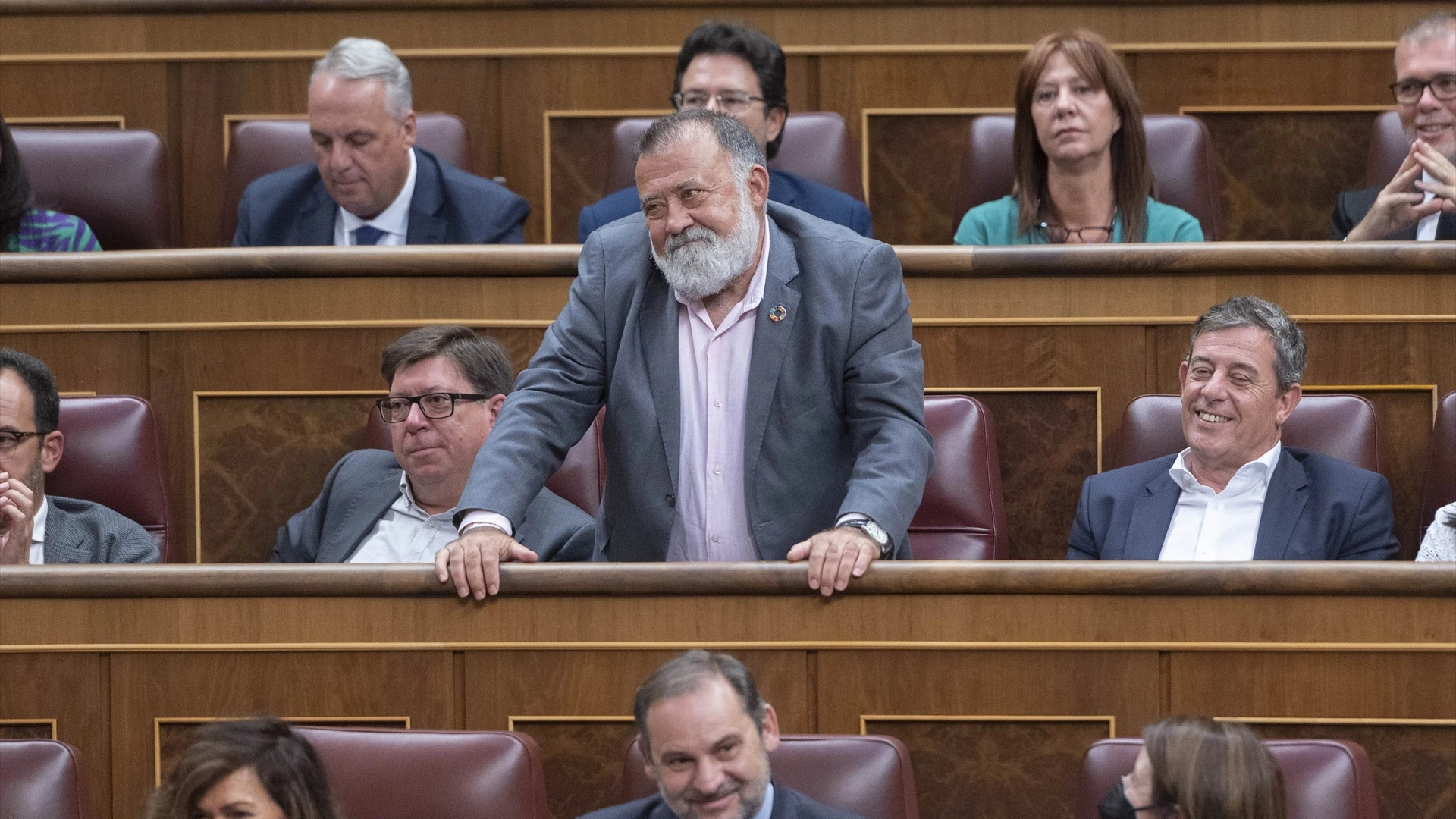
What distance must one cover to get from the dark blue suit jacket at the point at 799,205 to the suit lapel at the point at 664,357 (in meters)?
0.40

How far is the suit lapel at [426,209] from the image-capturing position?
1.80m

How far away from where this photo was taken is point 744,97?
175 centimetres

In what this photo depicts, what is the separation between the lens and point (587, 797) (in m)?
1.19

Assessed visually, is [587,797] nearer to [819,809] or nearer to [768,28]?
[819,809]

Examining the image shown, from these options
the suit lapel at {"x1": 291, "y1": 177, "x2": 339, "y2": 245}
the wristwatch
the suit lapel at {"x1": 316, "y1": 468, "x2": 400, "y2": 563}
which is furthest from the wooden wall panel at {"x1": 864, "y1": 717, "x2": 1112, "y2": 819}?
the suit lapel at {"x1": 291, "y1": 177, "x2": 339, "y2": 245}

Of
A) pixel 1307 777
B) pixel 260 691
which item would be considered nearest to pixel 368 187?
pixel 260 691

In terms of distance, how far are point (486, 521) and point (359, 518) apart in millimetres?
278

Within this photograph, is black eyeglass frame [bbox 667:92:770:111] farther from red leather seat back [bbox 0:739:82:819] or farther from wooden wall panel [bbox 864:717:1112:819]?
red leather seat back [bbox 0:739:82:819]

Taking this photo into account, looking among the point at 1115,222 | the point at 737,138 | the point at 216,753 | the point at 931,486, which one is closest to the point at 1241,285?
the point at 1115,222

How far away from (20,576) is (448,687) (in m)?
0.28

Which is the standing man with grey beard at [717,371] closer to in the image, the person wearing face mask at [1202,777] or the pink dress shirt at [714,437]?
the pink dress shirt at [714,437]

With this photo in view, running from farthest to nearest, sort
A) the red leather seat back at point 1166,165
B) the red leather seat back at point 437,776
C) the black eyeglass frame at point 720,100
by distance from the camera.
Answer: the red leather seat back at point 1166,165 → the black eyeglass frame at point 720,100 → the red leather seat back at point 437,776

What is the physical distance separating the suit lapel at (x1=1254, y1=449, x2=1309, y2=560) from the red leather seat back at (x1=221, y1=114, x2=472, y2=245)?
0.92m

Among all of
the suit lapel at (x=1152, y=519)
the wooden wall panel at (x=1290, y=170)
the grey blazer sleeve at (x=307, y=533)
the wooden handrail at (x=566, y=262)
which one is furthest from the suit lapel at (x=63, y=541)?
the wooden wall panel at (x=1290, y=170)
